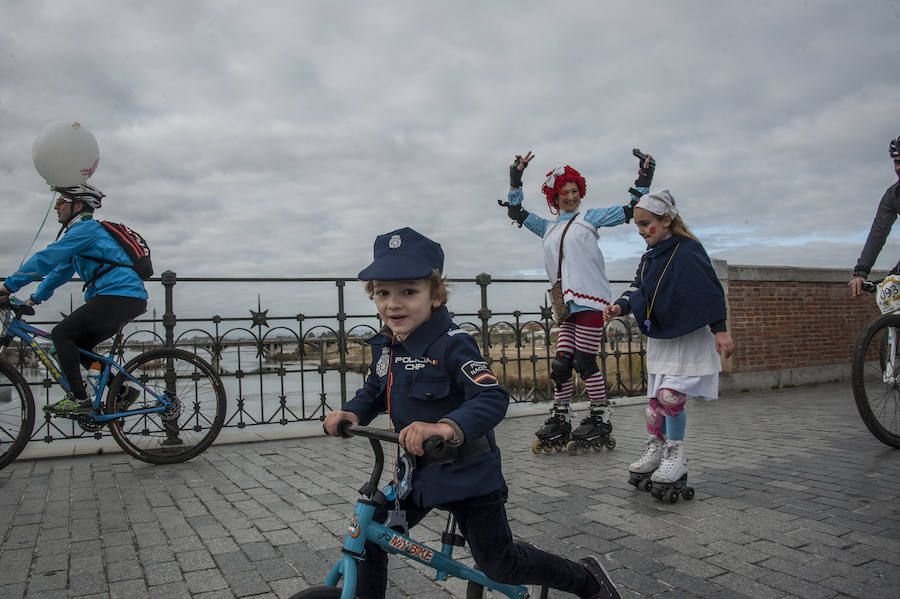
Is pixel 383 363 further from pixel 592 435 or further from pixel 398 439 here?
pixel 592 435

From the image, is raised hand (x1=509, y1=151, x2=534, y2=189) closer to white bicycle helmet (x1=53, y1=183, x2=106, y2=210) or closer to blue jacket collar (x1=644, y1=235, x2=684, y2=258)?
blue jacket collar (x1=644, y1=235, x2=684, y2=258)

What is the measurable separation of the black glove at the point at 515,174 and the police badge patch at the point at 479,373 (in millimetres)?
3792

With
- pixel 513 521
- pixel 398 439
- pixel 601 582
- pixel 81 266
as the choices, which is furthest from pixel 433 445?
pixel 81 266

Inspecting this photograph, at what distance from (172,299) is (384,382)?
4.64 meters

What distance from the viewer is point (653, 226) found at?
4055 mm

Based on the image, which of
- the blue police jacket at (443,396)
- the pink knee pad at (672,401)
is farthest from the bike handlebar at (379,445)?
the pink knee pad at (672,401)

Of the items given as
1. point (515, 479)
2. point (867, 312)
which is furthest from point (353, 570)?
point (867, 312)

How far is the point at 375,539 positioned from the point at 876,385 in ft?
16.3

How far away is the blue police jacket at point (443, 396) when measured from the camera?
183 centimetres

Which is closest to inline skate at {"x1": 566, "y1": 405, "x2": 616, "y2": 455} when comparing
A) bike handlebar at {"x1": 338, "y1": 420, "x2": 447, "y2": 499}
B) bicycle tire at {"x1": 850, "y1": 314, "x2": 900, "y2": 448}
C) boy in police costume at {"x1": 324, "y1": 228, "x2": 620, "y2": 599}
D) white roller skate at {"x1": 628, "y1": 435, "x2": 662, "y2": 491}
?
white roller skate at {"x1": 628, "y1": 435, "x2": 662, "y2": 491}

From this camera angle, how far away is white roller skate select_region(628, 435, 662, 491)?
4094 millimetres

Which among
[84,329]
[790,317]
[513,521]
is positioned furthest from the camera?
[790,317]

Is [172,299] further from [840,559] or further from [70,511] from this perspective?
[840,559]

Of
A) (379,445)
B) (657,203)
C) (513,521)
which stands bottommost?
(513,521)
